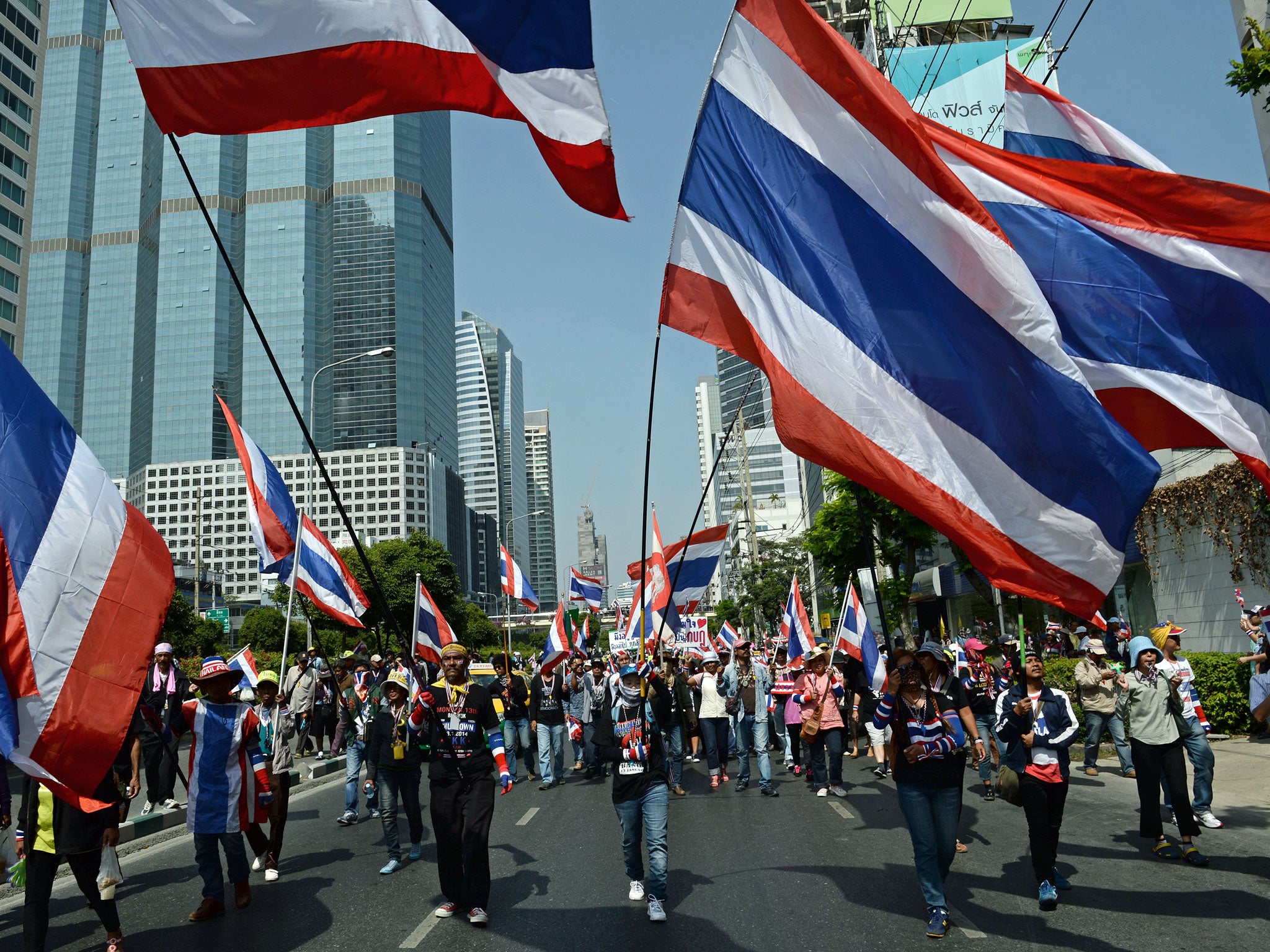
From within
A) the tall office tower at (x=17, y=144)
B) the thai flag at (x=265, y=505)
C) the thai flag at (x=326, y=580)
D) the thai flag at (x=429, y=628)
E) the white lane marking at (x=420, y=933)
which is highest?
the tall office tower at (x=17, y=144)

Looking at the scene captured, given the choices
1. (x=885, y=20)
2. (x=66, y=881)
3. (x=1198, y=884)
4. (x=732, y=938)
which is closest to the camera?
(x=732, y=938)

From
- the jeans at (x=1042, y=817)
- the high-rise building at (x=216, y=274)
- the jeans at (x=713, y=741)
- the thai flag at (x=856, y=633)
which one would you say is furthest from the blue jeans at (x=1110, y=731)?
the high-rise building at (x=216, y=274)

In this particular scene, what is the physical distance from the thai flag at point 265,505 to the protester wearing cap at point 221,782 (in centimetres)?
613

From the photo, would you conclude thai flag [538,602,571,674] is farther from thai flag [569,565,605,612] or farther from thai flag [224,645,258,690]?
thai flag [569,565,605,612]

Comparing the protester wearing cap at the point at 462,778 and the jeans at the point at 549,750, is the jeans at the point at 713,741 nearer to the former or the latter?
the jeans at the point at 549,750

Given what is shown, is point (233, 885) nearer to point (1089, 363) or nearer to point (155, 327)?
point (1089, 363)

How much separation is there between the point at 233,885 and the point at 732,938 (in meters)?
4.69

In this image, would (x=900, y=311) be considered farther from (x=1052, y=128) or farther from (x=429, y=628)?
(x=429, y=628)

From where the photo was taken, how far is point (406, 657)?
20.3ft

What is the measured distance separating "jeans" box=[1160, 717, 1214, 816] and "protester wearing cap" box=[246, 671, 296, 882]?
803 cm

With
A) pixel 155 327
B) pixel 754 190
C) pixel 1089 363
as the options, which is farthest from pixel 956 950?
pixel 155 327

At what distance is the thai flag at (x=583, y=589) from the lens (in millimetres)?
28656

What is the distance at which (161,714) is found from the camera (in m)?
12.4

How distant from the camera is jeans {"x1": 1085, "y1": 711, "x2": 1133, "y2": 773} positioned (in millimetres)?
12383
